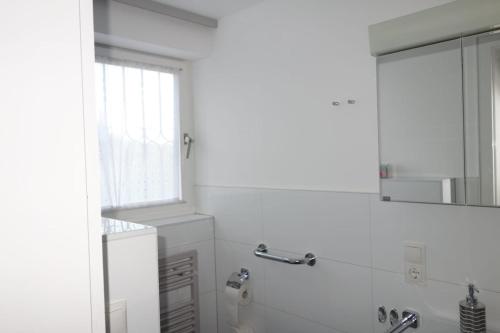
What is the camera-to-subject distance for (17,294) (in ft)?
1.81

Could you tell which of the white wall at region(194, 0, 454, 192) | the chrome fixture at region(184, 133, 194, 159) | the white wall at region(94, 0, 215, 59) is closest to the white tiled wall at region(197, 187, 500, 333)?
the white wall at region(194, 0, 454, 192)

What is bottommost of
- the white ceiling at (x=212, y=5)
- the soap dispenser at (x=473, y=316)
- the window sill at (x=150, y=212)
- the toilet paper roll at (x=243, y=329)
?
the toilet paper roll at (x=243, y=329)

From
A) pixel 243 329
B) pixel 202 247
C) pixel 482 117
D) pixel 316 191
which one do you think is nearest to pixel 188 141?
pixel 202 247

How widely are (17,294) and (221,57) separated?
1.89 m

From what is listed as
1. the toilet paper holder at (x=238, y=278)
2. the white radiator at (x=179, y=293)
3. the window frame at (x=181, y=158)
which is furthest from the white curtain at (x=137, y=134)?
the toilet paper holder at (x=238, y=278)

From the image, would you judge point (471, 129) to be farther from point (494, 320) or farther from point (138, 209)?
point (138, 209)

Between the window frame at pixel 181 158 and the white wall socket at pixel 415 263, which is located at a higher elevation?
the window frame at pixel 181 158

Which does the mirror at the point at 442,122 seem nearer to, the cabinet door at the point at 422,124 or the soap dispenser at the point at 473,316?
the cabinet door at the point at 422,124

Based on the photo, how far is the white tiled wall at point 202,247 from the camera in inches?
82.8

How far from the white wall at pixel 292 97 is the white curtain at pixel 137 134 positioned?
19cm

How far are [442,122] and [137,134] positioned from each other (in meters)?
1.56

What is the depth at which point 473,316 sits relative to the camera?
1.24m

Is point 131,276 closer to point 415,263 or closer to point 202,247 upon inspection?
point 415,263

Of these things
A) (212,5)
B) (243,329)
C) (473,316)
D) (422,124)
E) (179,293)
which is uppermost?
(212,5)
